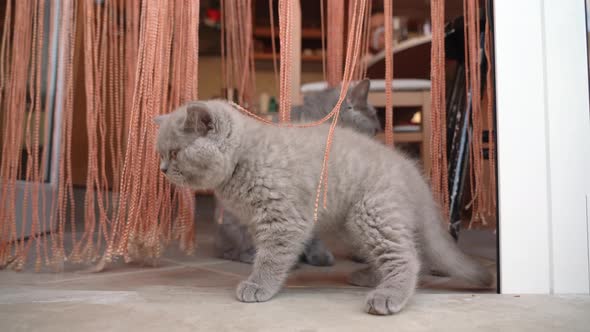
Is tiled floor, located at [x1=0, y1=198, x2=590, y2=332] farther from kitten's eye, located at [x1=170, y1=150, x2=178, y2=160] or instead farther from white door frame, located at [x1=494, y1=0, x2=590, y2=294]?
kitten's eye, located at [x1=170, y1=150, x2=178, y2=160]

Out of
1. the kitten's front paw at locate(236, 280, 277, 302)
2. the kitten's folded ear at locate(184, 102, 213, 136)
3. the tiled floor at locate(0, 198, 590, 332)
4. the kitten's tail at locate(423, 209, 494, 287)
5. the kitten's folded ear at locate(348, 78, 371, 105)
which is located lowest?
the tiled floor at locate(0, 198, 590, 332)

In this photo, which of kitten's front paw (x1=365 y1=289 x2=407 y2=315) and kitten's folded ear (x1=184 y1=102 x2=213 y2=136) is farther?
kitten's folded ear (x1=184 y1=102 x2=213 y2=136)

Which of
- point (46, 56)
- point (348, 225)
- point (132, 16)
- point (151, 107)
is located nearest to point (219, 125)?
point (151, 107)

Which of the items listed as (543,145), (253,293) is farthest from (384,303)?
(543,145)

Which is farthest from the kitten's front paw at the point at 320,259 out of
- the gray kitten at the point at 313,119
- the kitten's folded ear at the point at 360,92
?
the kitten's folded ear at the point at 360,92

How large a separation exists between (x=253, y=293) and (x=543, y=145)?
0.79 m

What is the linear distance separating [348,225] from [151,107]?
0.64m

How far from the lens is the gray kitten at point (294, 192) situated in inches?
44.8

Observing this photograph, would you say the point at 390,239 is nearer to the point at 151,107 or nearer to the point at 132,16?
the point at 151,107

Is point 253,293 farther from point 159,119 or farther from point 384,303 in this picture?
point 159,119

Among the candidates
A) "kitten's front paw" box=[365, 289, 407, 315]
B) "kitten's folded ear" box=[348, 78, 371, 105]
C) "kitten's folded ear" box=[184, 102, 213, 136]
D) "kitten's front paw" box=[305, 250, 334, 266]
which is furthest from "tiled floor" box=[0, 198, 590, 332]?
"kitten's folded ear" box=[348, 78, 371, 105]

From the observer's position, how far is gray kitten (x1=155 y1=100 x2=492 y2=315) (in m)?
1.14

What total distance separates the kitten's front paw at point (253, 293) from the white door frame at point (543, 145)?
57 centimetres

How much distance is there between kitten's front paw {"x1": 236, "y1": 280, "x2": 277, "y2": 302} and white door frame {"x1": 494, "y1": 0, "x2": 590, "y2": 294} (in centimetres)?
57
